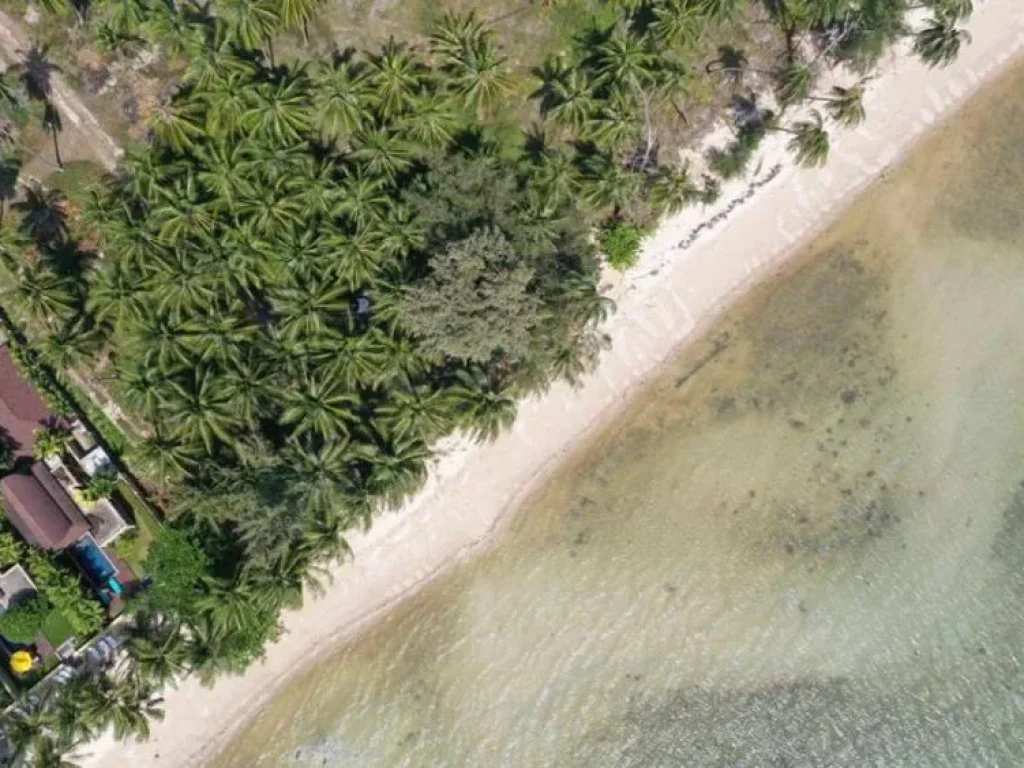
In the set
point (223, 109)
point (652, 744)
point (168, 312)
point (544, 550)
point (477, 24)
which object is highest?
point (223, 109)

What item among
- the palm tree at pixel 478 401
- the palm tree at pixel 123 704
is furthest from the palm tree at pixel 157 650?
the palm tree at pixel 478 401

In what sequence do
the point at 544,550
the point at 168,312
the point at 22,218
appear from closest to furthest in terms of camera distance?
1. the point at 168,312
2. the point at 22,218
3. the point at 544,550

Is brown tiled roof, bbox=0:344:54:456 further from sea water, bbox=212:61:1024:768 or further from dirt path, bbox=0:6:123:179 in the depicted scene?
sea water, bbox=212:61:1024:768

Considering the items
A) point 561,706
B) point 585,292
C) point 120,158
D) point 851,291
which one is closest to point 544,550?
point 561,706

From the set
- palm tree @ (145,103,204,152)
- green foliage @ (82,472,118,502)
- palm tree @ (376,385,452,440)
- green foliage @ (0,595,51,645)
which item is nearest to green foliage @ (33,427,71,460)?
green foliage @ (82,472,118,502)

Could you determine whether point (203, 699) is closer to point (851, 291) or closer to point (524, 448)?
point (524, 448)
